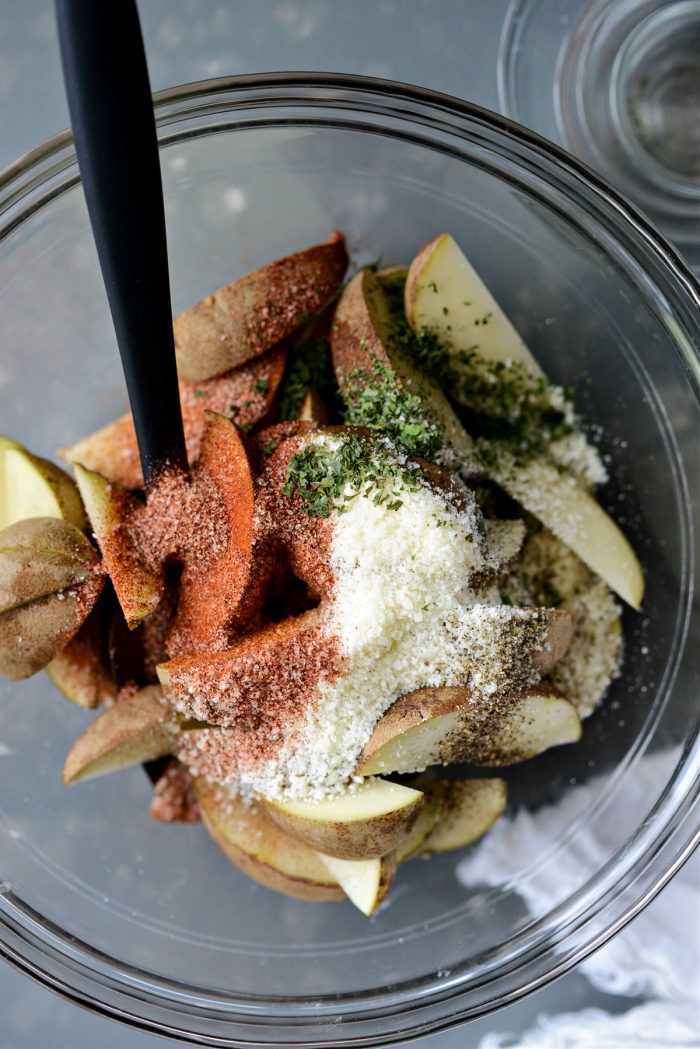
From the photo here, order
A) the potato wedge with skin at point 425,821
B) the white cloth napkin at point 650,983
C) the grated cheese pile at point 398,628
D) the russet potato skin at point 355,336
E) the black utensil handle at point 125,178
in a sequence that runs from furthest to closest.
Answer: the white cloth napkin at point 650,983 → the potato wedge with skin at point 425,821 → the russet potato skin at point 355,336 → the grated cheese pile at point 398,628 → the black utensil handle at point 125,178

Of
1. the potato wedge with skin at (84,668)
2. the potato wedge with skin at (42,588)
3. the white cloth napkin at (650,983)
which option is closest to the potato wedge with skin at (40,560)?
the potato wedge with skin at (42,588)

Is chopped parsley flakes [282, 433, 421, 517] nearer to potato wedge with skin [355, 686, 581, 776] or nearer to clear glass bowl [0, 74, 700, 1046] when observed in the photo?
potato wedge with skin [355, 686, 581, 776]

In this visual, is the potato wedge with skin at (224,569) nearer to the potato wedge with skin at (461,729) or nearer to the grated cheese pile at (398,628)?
the grated cheese pile at (398,628)

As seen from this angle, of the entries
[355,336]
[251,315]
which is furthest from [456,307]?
[251,315]

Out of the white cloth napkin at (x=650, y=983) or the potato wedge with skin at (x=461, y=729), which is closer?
the potato wedge with skin at (x=461, y=729)

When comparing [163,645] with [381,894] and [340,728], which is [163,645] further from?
[381,894]


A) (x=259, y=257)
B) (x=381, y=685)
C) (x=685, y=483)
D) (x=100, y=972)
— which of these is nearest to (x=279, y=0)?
(x=259, y=257)

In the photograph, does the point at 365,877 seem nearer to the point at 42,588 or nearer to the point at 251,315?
the point at 42,588
